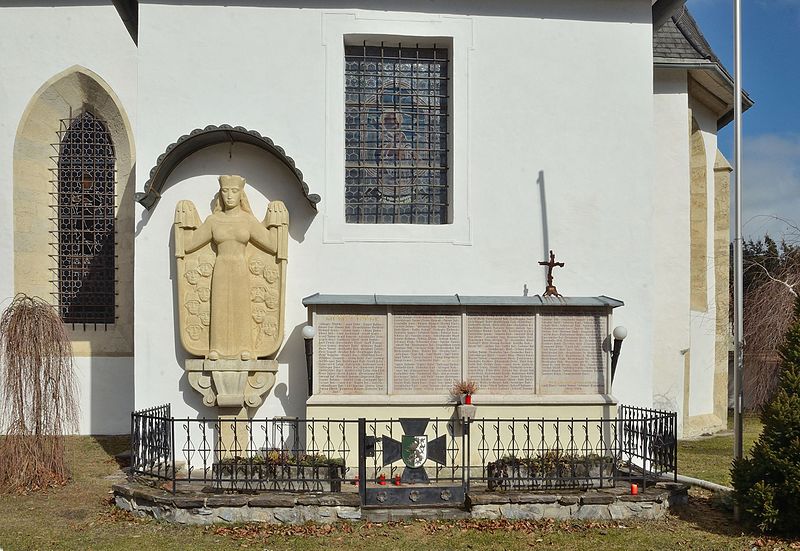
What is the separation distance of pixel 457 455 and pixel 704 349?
9.02 m

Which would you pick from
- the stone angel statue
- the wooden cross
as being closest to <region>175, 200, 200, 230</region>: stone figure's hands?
the stone angel statue

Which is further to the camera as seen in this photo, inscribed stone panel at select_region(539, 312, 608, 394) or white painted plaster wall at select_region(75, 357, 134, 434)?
white painted plaster wall at select_region(75, 357, 134, 434)

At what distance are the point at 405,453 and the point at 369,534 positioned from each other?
1012mm

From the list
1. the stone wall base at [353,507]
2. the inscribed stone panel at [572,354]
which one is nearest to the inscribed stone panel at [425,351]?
the inscribed stone panel at [572,354]

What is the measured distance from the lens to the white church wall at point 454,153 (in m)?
10.8

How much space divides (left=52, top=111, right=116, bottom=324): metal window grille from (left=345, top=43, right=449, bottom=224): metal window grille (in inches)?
288

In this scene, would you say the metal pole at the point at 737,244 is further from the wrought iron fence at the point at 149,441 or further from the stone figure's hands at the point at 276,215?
→ the wrought iron fence at the point at 149,441

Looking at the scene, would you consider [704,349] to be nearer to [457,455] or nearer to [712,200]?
[712,200]

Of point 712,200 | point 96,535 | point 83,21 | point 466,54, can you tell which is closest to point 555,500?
point 96,535

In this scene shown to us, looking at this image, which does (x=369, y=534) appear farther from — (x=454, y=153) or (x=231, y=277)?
(x=454, y=153)

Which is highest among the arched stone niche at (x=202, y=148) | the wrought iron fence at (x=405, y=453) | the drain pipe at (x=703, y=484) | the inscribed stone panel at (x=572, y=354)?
the arched stone niche at (x=202, y=148)

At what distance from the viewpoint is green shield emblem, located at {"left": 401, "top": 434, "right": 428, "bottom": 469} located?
8578 mm

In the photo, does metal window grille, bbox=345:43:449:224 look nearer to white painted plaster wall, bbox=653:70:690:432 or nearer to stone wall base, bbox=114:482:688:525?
stone wall base, bbox=114:482:688:525

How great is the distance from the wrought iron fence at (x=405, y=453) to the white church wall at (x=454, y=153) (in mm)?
834
